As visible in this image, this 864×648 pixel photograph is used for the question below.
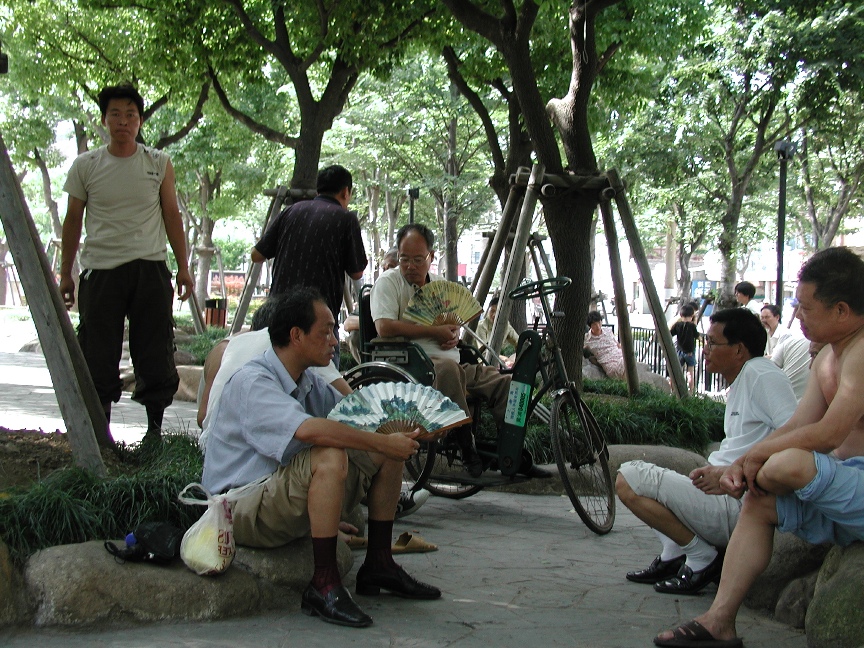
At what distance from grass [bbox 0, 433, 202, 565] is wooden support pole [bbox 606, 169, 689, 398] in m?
5.44

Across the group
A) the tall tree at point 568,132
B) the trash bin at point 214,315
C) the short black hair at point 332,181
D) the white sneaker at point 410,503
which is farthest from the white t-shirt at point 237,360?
the trash bin at point 214,315

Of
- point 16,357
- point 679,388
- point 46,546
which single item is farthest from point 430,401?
point 16,357

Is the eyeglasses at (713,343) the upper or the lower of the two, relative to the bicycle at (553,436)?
upper

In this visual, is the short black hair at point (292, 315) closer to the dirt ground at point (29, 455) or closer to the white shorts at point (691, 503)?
the dirt ground at point (29, 455)

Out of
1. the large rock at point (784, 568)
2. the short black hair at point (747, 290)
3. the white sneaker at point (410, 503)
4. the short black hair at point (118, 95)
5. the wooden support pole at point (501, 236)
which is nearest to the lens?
the large rock at point (784, 568)

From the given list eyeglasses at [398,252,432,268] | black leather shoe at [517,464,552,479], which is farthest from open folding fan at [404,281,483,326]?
black leather shoe at [517,464,552,479]

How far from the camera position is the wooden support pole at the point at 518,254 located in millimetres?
8047

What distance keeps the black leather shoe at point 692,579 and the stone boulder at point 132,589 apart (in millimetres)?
1727

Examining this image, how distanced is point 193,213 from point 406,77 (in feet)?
41.0

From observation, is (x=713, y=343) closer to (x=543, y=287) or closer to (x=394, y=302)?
(x=543, y=287)

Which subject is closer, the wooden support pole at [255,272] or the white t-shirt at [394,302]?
the white t-shirt at [394,302]

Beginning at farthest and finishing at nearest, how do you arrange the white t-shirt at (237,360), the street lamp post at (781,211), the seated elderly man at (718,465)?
1. the street lamp post at (781,211)
2. the white t-shirt at (237,360)
3. the seated elderly man at (718,465)

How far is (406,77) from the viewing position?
23672mm

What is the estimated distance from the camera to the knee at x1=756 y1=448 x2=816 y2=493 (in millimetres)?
3309
